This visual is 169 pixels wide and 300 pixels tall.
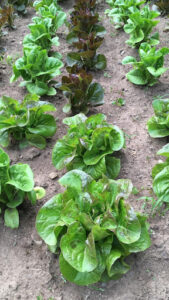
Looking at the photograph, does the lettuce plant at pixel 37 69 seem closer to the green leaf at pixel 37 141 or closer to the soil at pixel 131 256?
the soil at pixel 131 256

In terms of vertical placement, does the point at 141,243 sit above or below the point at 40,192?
above

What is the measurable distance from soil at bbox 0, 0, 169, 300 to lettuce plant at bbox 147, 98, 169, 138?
0.14 metres

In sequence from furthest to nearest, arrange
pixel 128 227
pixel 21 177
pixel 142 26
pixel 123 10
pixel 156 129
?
pixel 123 10 < pixel 142 26 < pixel 156 129 < pixel 21 177 < pixel 128 227

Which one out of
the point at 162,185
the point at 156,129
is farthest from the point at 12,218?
the point at 156,129

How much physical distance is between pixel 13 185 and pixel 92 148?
890 mm

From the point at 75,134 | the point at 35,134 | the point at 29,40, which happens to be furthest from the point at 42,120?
the point at 29,40

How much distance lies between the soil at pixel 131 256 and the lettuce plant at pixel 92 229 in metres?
0.17

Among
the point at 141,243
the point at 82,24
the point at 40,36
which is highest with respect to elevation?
the point at 40,36

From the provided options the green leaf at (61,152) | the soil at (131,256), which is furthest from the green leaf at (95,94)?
the green leaf at (61,152)

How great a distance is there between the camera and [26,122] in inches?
145

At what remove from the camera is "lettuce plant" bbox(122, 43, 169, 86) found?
434cm

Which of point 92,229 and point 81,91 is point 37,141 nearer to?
point 81,91

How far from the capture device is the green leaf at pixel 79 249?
241 centimetres

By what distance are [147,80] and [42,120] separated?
1.71 meters
